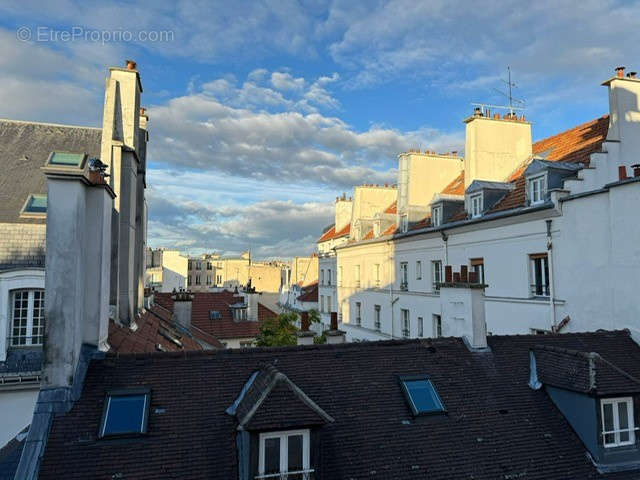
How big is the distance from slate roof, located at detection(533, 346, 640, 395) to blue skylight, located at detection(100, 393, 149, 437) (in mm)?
6645

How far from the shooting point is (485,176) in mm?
17719

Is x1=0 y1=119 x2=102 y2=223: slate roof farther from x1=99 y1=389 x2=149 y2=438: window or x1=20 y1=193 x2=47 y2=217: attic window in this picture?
x1=99 y1=389 x2=149 y2=438: window

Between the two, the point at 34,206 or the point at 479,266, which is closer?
the point at 34,206

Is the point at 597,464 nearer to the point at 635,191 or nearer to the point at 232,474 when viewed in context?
the point at 232,474

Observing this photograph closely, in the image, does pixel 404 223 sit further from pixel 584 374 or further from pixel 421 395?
pixel 421 395

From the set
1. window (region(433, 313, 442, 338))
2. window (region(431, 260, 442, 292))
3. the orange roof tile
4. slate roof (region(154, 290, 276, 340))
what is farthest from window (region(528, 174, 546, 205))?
slate roof (region(154, 290, 276, 340))

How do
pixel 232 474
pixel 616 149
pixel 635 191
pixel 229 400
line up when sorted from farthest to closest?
pixel 616 149, pixel 635 191, pixel 229 400, pixel 232 474

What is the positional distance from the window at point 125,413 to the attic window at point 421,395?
13.1ft

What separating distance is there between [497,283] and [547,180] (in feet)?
12.8

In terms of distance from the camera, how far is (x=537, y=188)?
13.5 metres

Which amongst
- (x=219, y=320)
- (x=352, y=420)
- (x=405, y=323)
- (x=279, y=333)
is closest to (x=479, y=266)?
(x=405, y=323)

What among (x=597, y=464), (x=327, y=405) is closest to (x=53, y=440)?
(x=327, y=405)

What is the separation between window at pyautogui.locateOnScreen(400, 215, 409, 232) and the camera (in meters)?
21.3

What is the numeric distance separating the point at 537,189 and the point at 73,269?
43.3ft
